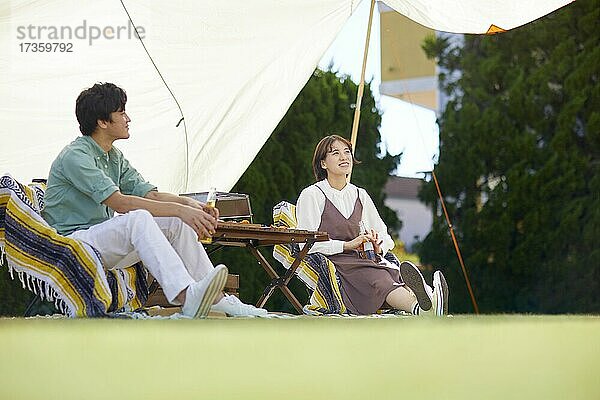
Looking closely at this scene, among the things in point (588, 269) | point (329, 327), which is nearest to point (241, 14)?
point (588, 269)

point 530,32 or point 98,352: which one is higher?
point 530,32

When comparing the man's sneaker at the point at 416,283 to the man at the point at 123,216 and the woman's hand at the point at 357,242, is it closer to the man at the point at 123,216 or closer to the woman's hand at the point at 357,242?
Result: the woman's hand at the point at 357,242

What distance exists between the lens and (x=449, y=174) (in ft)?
19.0

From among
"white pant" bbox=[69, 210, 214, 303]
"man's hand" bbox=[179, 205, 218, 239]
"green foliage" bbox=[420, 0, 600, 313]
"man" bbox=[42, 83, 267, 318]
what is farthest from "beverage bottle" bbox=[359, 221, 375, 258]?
"green foliage" bbox=[420, 0, 600, 313]

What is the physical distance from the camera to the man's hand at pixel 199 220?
2715mm

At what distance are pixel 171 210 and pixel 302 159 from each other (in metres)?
2.70

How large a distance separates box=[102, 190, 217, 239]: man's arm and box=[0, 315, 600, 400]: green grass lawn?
214 cm

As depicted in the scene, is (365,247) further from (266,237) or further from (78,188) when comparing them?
(78,188)

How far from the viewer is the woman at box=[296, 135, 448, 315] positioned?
12.0 feet

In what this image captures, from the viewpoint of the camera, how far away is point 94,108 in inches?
119

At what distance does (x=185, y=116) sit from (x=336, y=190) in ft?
2.61

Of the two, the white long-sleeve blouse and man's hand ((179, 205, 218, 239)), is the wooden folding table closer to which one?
the white long-sleeve blouse

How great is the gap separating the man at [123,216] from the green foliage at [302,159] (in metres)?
2.02

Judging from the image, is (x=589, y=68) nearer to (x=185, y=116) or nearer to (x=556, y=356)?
(x=185, y=116)
